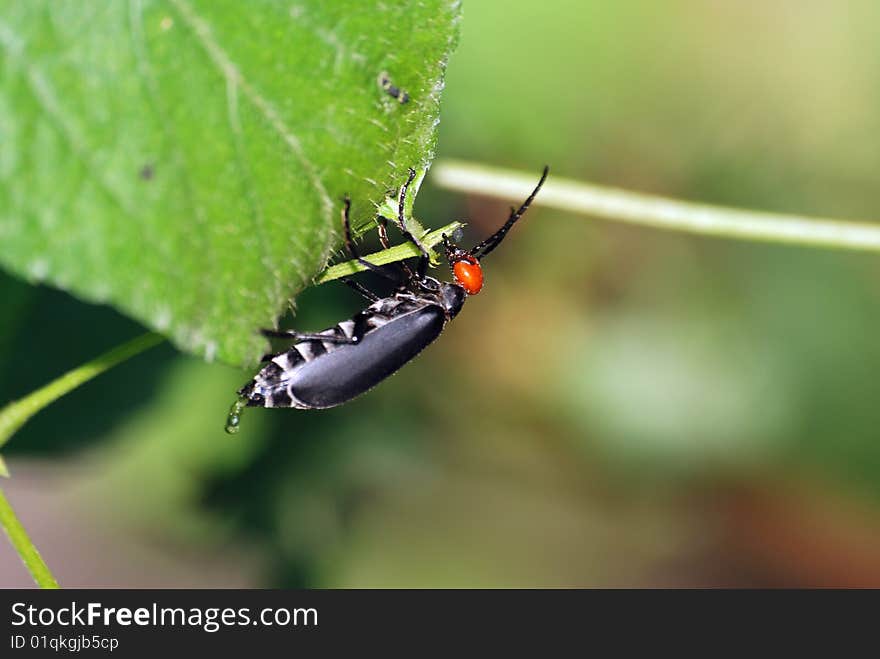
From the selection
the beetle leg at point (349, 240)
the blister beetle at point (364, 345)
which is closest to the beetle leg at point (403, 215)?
the blister beetle at point (364, 345)

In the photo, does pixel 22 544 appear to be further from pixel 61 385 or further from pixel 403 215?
pixel 403 215

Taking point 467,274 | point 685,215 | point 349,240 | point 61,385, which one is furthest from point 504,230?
point 61,385

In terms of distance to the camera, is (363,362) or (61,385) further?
(363,362)

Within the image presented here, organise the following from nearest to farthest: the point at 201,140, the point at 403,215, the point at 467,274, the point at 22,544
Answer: the point at 201,140 < the point at 22,544 < the point at 403,215 < the point at 467,274

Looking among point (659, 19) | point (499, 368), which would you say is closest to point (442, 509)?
point (499, 368)

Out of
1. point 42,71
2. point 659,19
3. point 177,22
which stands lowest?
point 42,71

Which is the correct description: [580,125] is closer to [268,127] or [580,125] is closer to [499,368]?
[499,368]
